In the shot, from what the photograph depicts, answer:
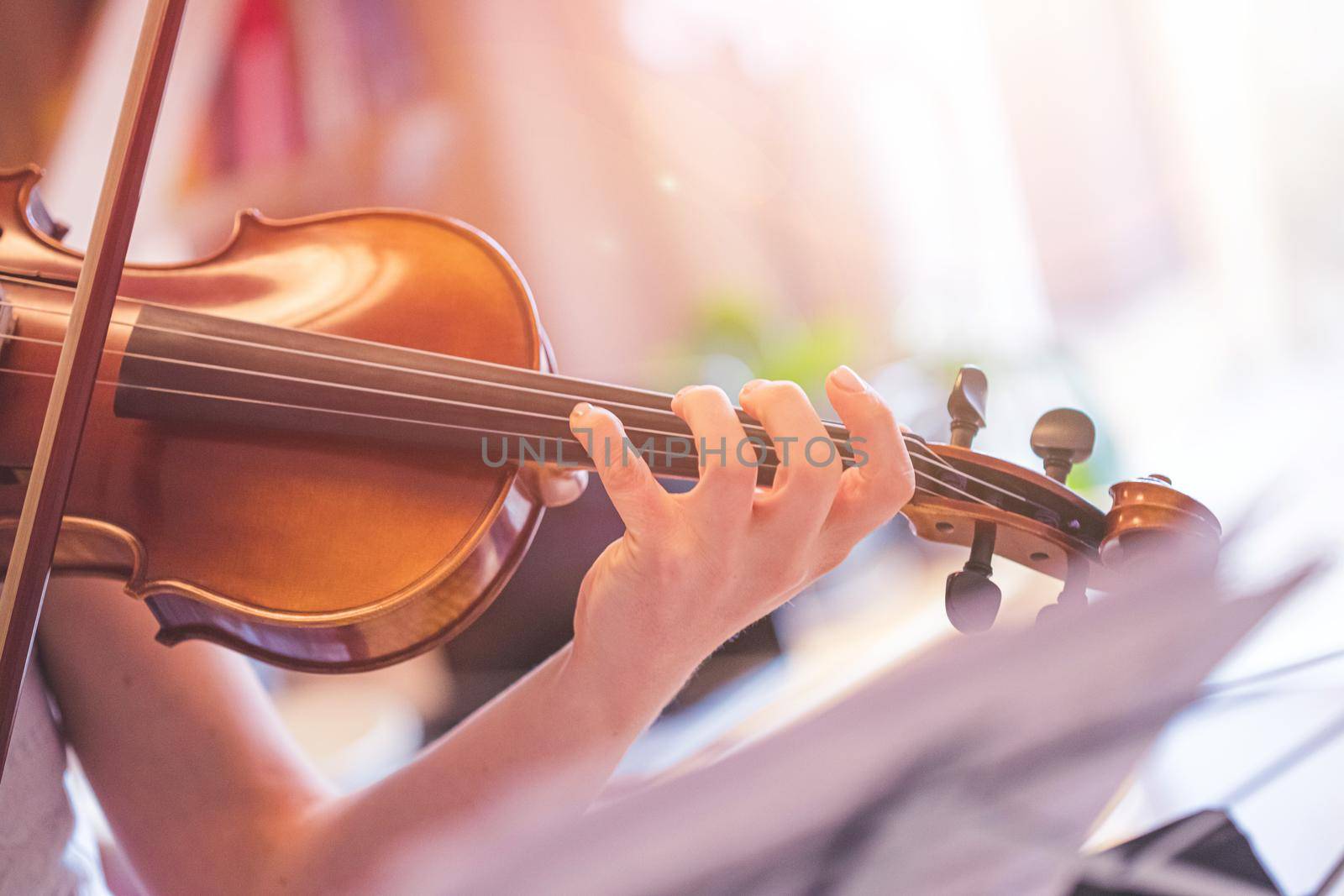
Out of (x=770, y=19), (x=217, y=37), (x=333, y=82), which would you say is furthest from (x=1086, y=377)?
(x=217, y=37)

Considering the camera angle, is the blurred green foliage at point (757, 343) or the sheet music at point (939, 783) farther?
the blurred green foliage at point (757, 343)

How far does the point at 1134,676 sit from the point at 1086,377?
1531 millimetres

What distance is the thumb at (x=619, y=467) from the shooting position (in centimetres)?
47

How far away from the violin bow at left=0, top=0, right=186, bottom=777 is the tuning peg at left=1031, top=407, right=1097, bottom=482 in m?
0.54

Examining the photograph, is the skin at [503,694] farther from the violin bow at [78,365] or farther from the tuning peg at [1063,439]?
the violin bow at [78,365]

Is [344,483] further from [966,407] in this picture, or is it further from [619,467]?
[966,407]

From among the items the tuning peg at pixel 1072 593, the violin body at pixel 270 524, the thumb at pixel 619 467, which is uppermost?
the violin body at pixel 270 524

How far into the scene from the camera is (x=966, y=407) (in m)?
0.61

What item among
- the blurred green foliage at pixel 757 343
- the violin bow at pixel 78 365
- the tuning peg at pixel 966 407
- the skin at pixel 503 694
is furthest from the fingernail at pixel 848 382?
the blurred green foliage at pixel 757 343

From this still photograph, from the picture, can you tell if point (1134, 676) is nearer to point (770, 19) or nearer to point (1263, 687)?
point (1263, 687)

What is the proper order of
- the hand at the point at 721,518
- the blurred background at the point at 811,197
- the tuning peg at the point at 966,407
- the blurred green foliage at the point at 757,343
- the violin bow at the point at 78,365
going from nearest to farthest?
the violin bow at the point at 78,365 → the hand at the point at 721,518 → the tuning peg at the point at 966,407 → the blurred background at the point at 811,197 → the blurred green foliage at the point at 757,343

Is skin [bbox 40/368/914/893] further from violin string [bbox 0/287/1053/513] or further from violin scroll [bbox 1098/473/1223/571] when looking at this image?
violin scroll [bbox 1098/473/1223/571]

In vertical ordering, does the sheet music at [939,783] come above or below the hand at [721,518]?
below

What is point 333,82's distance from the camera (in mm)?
1797
